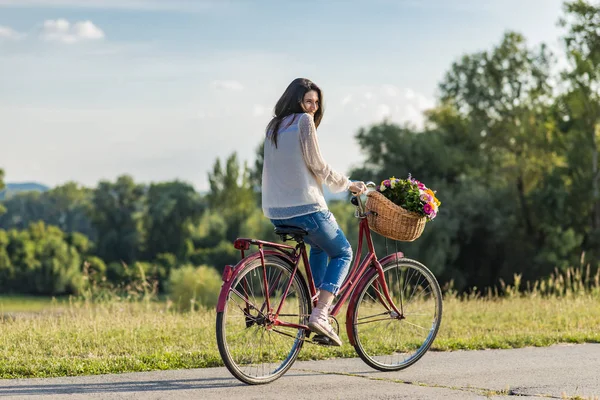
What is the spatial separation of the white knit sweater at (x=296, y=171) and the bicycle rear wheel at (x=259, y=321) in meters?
0.41

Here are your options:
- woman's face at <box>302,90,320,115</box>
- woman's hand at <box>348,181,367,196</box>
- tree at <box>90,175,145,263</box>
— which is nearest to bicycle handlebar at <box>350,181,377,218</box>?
woman's hand at <box>348,181,367,196</box>

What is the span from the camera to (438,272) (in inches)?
1489

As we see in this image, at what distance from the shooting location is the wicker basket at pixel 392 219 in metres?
5.98

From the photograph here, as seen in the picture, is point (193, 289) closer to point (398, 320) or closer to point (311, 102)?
point (398, 320)

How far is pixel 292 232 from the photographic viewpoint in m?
5.74

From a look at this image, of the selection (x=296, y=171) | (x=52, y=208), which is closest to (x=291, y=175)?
(x=296, y=171)

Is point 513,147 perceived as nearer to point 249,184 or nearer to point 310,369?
point 310,369

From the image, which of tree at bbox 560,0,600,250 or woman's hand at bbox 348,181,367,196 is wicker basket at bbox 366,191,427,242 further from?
tree at bbox 560,0,600,250

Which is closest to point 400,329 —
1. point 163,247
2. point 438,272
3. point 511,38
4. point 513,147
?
point 438,272

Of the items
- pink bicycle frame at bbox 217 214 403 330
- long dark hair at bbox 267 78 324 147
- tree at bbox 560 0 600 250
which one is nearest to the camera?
pink bicycle frame at bbox 217 214 403 330

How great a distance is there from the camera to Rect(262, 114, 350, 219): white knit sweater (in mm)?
5617

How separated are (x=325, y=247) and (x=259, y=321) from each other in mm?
695

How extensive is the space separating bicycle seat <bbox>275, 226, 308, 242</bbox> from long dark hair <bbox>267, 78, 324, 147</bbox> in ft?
1.93

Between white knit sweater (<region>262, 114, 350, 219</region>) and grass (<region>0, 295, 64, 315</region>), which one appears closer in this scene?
white knit sweater (<region>262, 114, 350, 219</region>)
